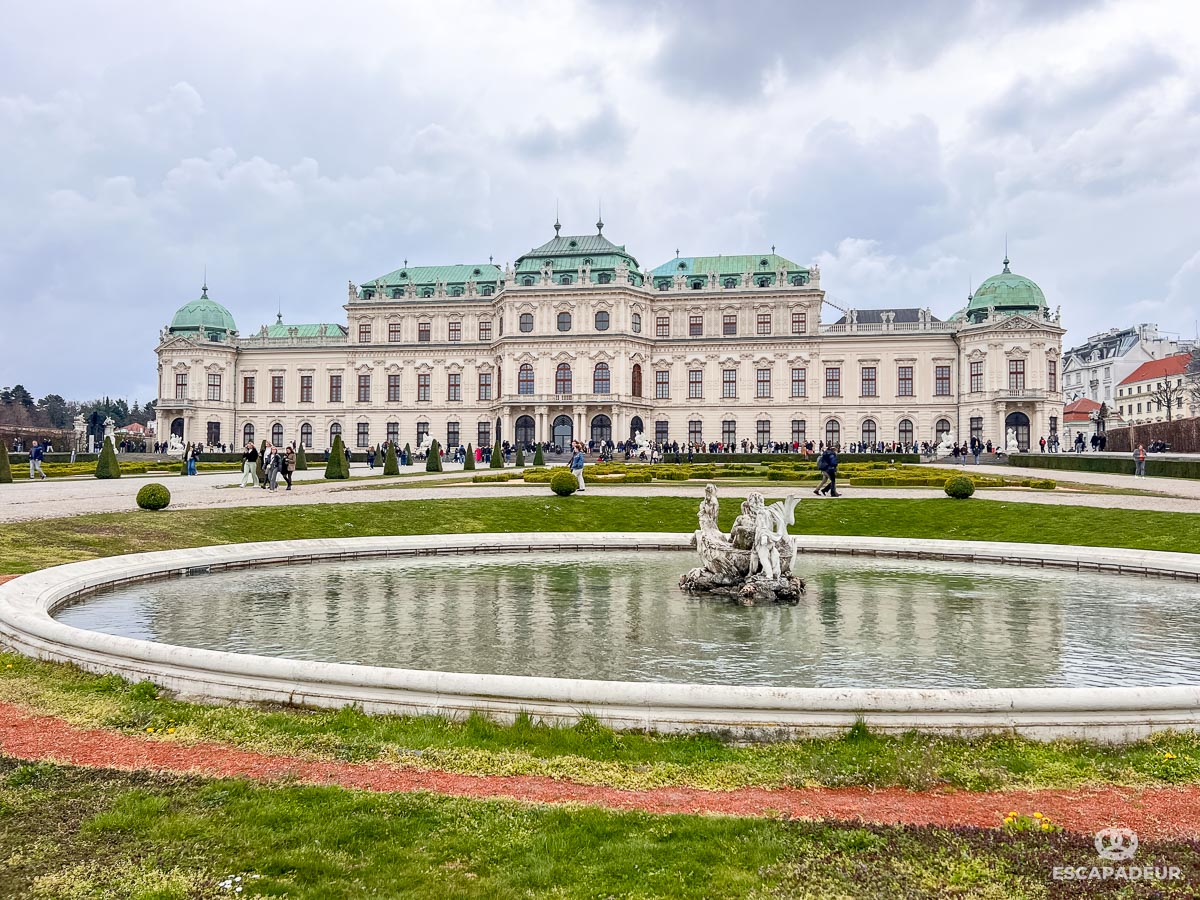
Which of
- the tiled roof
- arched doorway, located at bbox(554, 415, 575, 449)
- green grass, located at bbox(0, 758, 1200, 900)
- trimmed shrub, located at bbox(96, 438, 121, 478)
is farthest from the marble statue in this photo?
the tiled roof

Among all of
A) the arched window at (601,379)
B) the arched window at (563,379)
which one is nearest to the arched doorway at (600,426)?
the arched window at (601,379)

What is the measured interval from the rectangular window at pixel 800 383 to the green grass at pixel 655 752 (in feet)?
227

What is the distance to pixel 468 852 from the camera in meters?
4.91

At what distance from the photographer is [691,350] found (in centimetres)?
7538

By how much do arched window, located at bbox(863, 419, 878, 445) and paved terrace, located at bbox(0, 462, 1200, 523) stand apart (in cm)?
3452

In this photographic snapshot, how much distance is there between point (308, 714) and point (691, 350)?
2751 inches

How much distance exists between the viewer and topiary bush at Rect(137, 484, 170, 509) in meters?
22.4

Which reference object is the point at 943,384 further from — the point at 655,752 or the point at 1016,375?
the point at 655,752

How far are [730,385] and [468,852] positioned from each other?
72.0 m

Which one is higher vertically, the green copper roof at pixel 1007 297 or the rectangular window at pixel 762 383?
the green copper roof at pixel 1007 297

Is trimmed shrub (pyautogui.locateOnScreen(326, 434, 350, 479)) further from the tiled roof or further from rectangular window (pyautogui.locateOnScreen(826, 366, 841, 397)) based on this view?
the tiled roof

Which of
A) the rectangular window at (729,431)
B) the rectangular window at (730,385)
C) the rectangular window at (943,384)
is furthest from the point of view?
the rectangular window at (730,385)

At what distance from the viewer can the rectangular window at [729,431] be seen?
74.8m

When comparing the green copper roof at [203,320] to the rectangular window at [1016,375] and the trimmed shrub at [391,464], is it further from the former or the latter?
the rectangular window at [1016,375]
